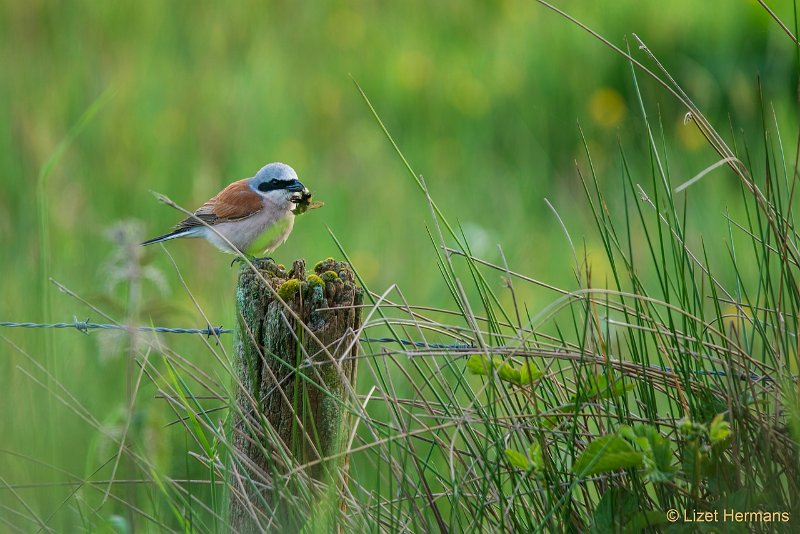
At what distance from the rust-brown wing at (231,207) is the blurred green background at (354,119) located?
30.5 inches

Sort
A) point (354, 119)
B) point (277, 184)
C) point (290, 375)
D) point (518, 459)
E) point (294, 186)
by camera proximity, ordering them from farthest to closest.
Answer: point (354, 119), point (277, 184), point (294, 186), point (290, 375), point (518, 459)

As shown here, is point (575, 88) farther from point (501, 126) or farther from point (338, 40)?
point (338, 40)

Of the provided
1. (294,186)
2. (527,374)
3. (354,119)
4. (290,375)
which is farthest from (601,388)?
(354,119)

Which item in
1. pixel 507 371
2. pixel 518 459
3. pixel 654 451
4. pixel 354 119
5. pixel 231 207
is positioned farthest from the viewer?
pixel 354 119

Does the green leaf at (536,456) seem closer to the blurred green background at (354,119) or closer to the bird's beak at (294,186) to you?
the bird's beak at (294,186)

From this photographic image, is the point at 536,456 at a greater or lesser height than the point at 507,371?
lesser

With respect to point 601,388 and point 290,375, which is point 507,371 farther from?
point 290,375

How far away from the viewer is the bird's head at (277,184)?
4.72 m

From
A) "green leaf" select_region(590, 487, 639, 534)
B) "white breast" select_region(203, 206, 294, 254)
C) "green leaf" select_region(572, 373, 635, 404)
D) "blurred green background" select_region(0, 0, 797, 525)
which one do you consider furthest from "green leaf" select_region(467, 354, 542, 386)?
"blurred green background" select_region(0, 0, 797, 525)

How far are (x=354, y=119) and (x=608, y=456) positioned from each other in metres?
A: 6.59

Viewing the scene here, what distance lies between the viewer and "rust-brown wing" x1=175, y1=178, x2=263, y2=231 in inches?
191

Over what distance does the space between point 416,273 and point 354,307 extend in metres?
3.93

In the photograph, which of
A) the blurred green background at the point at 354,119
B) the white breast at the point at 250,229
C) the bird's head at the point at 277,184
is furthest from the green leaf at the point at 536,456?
the blurred green background at the point at 354,119

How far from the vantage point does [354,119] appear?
332 inches
